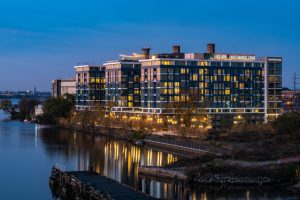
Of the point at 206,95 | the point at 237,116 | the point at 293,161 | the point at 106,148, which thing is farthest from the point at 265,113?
the point at 293,161

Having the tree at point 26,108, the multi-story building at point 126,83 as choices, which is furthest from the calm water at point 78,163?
the tree at point 26,108

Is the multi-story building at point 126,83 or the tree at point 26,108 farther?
the tree at point 26,108

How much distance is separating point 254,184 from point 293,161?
8.07 metres

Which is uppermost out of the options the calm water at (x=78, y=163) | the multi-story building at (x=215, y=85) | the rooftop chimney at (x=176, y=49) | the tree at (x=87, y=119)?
the rooftop chimney at (x=176, y=49)

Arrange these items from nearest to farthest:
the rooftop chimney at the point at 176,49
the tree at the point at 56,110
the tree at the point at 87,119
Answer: the tree at the point at 87,119 < the rooftop chimney at the point at 176,49 < the tree at the point at 56,110

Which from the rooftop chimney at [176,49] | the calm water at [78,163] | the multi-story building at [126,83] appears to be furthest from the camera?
the rooftop chimney at [176,49]

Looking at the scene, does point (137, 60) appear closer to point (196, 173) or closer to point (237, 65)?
point (237, 65)

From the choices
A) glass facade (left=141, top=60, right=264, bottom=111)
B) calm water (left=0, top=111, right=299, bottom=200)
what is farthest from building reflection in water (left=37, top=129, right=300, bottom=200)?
glass facade (left=141, top=60, right=264, bottom=111)

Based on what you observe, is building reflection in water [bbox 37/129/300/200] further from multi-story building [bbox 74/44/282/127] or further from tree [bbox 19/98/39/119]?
tree [bbox 19/98/39/119]

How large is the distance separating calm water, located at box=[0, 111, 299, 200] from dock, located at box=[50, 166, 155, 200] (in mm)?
1323

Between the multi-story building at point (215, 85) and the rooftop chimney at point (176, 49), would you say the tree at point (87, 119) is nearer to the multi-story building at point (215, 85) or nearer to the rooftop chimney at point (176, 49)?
the multi-story building at point (215, 85)

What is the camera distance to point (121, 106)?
420 ft

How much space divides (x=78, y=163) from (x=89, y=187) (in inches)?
841

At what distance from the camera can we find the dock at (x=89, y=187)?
39128 millimetres
